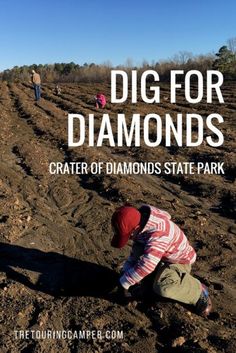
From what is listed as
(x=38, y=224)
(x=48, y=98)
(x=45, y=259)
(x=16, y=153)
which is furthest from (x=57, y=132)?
(x=48, y=98)

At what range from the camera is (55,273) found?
588 centimetres

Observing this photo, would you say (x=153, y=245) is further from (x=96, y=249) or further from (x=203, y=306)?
(x=96, y=249)

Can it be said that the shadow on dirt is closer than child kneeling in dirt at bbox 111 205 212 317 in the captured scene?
No

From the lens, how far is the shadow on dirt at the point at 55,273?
5.50 meters

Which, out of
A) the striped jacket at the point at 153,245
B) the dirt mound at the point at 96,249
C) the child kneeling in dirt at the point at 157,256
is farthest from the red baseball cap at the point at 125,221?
the dirt mound at the point at 96,249

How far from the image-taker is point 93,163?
10703mm

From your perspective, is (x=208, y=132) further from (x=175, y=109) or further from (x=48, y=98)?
(x=48, y=98)

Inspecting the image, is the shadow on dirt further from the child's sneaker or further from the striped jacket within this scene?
the child's sneaker

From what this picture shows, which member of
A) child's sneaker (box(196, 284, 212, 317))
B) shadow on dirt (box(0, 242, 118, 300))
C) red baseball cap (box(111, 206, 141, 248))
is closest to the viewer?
red baseball cap (box(111, 206, 141, 248))

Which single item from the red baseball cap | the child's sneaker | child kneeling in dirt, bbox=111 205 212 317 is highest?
the red baseball cap

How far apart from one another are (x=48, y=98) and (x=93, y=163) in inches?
631

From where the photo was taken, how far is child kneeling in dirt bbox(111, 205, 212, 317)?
4742 mm

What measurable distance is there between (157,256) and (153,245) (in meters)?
0.11

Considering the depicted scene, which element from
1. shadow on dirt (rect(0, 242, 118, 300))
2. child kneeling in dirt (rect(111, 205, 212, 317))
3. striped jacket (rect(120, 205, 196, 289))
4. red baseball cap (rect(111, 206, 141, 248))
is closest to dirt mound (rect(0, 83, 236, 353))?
shadow on dirt (rect(0, 242, 118, 300))
